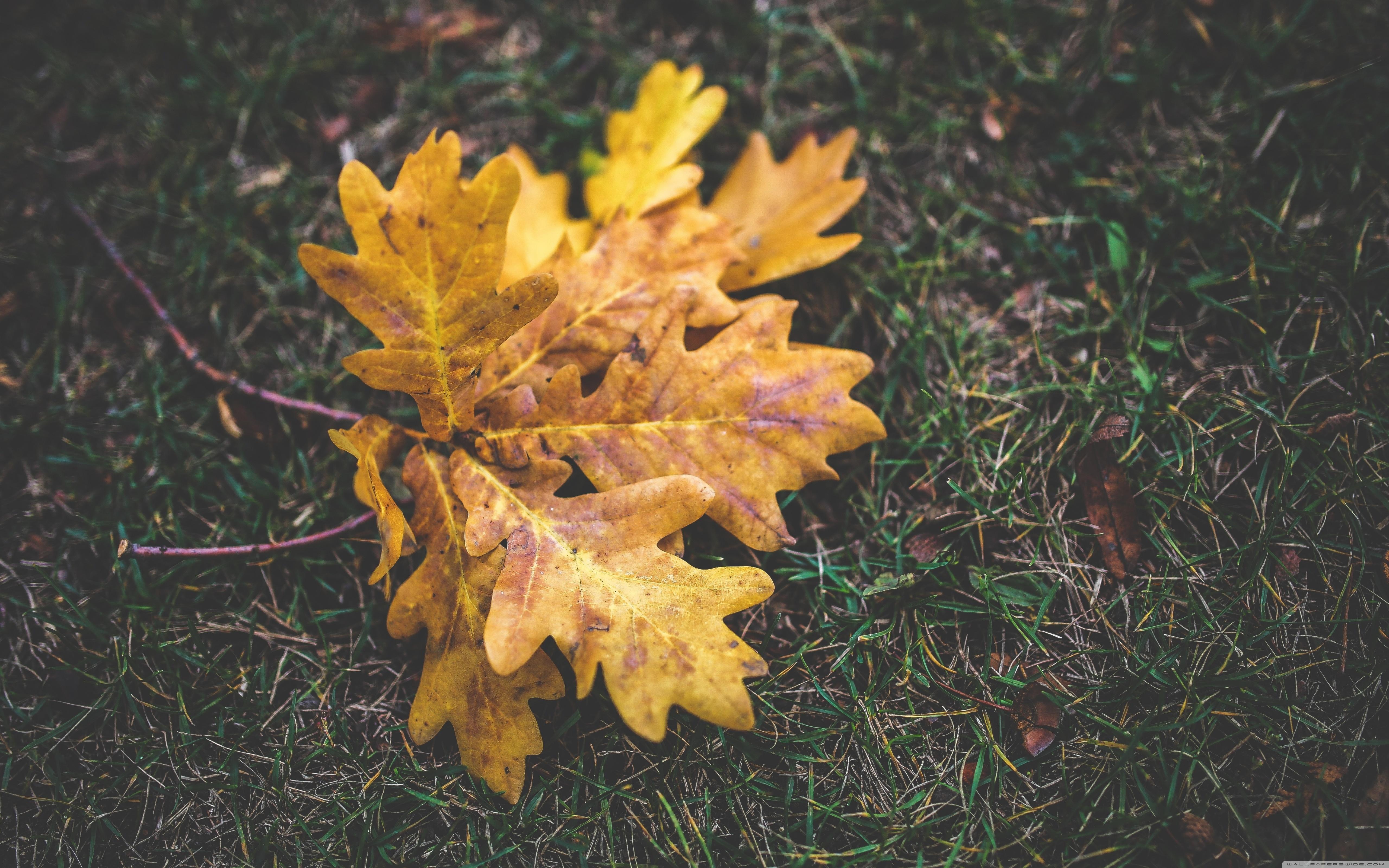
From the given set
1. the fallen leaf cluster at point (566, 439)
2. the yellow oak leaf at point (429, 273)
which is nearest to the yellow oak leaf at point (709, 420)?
the fallen leaf cluster at point (566, 439)

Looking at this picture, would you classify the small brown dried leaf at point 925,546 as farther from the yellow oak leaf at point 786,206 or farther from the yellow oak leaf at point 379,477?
the yellow oak leaf at point 379,477

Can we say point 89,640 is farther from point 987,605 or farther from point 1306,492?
point 1306,492

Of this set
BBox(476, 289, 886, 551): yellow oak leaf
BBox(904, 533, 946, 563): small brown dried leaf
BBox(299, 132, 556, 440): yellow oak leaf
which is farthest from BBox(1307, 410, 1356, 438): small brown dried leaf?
BBox(299, 132, 556, 440): yellow oak leaf

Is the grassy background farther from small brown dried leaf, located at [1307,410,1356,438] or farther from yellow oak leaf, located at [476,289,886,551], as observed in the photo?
yellow oak leaf, located at [476,289,886,551]

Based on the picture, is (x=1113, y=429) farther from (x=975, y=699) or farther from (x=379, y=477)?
(x=379, y=477)

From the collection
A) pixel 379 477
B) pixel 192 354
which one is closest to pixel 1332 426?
pixel 379 477

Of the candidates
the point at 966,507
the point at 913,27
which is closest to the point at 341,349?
the point at 966,507
